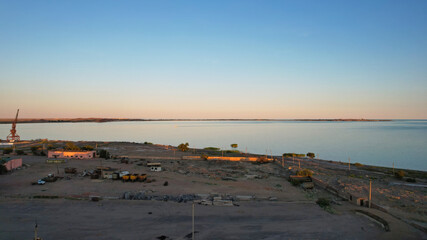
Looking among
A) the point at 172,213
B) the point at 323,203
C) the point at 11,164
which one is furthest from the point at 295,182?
the point at 11,164

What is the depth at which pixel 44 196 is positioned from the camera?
23438 millimetres

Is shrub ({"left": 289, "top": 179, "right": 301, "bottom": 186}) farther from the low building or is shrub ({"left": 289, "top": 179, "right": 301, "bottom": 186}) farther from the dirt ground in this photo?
the low building

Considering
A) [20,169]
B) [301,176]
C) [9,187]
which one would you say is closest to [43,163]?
[20,169]

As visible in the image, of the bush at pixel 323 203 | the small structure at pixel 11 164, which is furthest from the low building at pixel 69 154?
the bush at pixel 323 203

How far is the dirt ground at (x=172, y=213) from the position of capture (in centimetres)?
1611

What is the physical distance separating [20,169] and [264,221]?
36.9m

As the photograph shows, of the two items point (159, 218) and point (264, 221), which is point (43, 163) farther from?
point (264, 221)

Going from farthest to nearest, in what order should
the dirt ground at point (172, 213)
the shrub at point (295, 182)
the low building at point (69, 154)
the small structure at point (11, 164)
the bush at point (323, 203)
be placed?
the low building at point (69, 154)
the small structure at point (11, 164)
the shrub at point (295, 182)
the bush at point (323, 203)
the dirt ground at point (172, 213)

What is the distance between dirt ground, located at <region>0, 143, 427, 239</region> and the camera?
52.9ft

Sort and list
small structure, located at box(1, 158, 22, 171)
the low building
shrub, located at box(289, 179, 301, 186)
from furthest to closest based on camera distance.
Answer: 1. the low building
2. small structure, located at box(1, 158, 22, 171)
3. shrub, located at box(289, 179, 301, 186)

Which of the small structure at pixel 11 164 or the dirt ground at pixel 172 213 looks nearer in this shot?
the dirt ground at pixel 172 213

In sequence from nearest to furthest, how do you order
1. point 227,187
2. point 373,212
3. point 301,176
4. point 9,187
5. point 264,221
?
point 264,221, point 373,212, point 9,187, point 227,187, point 301,176

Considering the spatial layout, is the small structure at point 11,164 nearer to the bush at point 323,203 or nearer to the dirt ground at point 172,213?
the dirt ground at point 172,213

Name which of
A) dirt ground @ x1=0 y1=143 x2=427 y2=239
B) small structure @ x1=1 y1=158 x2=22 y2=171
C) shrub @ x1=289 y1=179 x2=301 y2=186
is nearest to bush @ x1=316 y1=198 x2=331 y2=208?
dirt ground @ x1=0 y1=143 x2=427 y2=239
